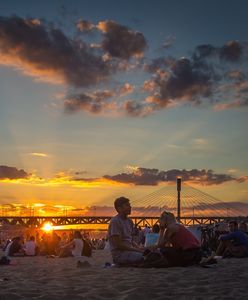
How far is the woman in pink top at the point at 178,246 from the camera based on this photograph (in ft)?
28.0

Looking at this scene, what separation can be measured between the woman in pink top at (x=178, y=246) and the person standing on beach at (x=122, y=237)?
0.52 meters

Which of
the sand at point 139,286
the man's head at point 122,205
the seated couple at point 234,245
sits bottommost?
the sand at point 139,286

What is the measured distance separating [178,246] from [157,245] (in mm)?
420

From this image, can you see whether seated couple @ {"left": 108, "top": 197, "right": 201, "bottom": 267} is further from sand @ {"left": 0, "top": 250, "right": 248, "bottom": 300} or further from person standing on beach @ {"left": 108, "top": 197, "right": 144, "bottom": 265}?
sand @ {"left": 0, "top": 250, "right": 248, "bottom": 300}

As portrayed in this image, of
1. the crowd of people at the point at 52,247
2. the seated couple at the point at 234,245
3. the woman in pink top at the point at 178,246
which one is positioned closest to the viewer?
the woman in pink top at the point at 178,246

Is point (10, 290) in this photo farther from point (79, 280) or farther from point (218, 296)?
point (218, 296)

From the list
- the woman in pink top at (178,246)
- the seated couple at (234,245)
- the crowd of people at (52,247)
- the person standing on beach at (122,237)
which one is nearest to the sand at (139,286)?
the woman in pink top at (178,246)

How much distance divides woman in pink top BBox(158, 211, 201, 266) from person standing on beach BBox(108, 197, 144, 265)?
52cm

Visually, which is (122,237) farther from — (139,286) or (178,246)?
(139,286)

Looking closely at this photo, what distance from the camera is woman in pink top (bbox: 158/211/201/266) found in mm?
8531

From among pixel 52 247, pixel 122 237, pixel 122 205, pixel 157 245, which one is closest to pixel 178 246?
pixel 157 245

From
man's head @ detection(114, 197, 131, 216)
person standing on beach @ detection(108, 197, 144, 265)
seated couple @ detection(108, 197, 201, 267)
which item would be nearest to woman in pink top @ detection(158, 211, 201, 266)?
Result: seated couple @ detection(108, 197, 201, 267)

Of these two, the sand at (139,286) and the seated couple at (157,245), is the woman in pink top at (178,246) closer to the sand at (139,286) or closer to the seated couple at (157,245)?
the seated couple at (157,245)

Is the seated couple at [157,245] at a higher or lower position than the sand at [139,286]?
higher
